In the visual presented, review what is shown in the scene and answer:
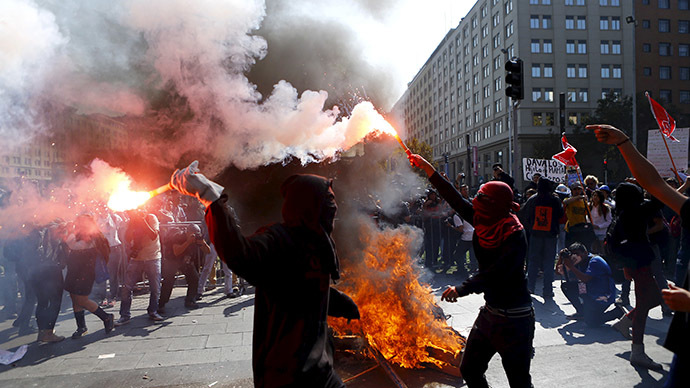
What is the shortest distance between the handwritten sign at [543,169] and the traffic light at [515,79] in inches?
136

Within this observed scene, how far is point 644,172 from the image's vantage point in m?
2.28

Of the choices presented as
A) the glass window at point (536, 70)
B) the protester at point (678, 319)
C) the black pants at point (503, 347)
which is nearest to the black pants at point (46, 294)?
the black pants at point (503, 347)

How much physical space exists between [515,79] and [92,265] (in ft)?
27.7

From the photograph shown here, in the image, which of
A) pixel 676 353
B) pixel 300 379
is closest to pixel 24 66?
pixel 300 379

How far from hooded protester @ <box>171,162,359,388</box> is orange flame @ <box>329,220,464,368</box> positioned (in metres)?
2.13

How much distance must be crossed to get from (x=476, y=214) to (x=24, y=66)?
5.50 metres

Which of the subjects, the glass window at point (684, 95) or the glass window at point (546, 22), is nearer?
the glass window at point (546, 22)

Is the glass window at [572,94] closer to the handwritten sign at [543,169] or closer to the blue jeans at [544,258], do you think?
the handwritten sign at [543,169]

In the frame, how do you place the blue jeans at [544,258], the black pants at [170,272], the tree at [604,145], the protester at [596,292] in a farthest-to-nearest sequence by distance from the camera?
the tree at [604,145], the black pants at [170,272], the blue jeans at [544,258], the protester at [596,292]

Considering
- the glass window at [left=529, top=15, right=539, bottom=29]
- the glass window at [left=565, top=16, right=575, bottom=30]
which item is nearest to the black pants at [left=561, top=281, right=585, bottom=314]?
the glass window at [left=529, top=15, right=539, bottom=29]

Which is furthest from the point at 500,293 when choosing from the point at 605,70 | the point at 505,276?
the point at 605,70

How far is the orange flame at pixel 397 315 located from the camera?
4.02 metres

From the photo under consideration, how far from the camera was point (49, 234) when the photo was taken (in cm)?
584

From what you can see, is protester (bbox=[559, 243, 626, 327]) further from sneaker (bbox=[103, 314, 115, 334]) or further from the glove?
sneaker (bbox=[103, 314, 115, 334])
